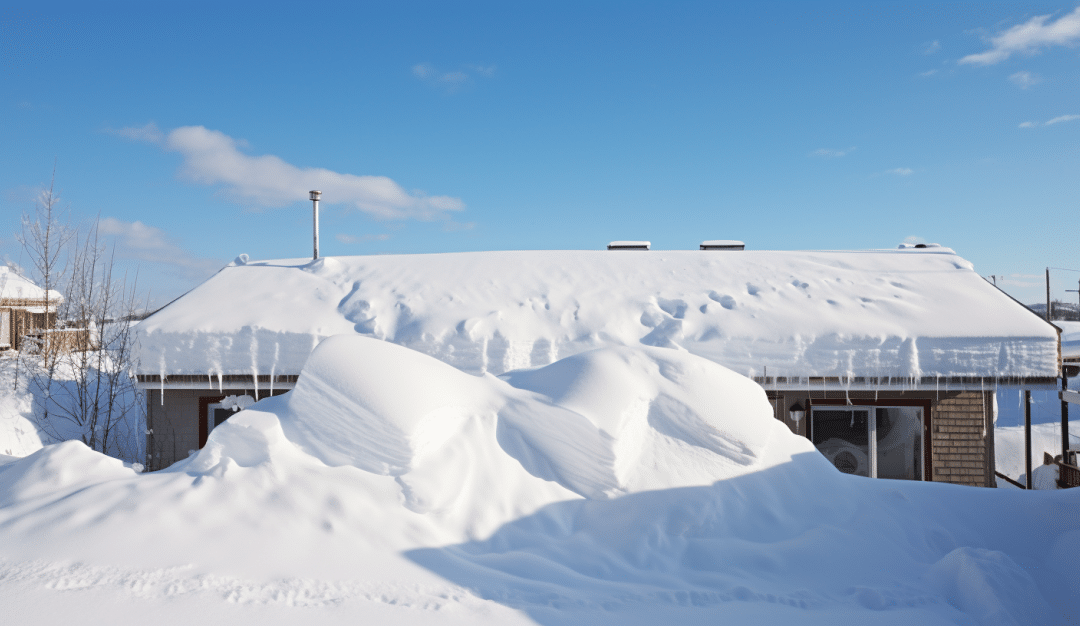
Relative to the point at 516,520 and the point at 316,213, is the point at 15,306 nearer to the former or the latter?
the point at 316,213

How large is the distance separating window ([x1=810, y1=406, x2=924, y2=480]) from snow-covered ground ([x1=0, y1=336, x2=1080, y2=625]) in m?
3.57

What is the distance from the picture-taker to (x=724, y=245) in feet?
38.2

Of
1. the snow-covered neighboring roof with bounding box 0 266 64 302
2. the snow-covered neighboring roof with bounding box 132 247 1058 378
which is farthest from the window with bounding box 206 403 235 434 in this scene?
the snow-covered neighboring roof with bounding box 0 266 64 302

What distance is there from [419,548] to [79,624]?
1.57m

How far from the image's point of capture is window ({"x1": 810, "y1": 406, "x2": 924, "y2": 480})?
7.94 metres

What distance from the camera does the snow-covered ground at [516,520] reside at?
285 cm

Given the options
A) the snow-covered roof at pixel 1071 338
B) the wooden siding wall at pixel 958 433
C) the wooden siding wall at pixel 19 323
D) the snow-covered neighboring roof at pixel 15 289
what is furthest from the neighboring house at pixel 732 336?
the snow-covered roof at pixel 1071 338

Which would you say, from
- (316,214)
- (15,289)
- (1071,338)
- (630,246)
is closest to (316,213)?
(316,214)

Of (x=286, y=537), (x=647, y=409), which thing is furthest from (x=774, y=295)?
(x=286, y=537)

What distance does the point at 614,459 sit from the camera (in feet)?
12.6

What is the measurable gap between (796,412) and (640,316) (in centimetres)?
251

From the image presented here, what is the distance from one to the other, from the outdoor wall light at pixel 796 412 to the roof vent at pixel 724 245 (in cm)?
482

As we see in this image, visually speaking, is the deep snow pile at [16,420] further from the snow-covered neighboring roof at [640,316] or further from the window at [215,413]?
the snow-covered neighboring roof at [640,316]

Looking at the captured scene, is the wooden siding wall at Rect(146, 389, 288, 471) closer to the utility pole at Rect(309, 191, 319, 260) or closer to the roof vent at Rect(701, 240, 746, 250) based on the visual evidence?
the utility pole at Rect(309, 191, 319, 260)
